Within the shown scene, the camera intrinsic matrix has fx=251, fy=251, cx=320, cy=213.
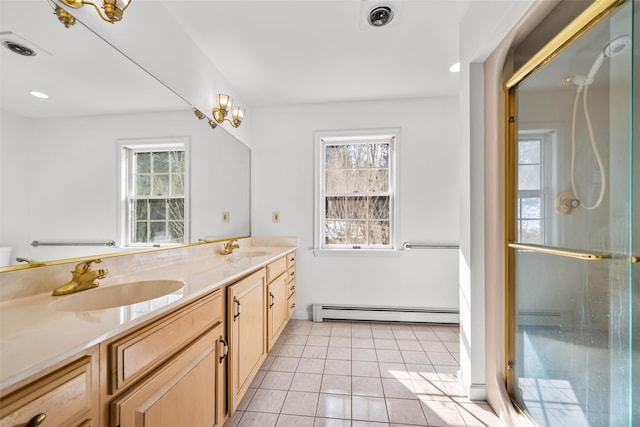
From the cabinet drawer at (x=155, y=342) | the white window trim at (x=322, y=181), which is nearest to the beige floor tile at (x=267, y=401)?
the cabinet drawer at (x=155, y=342)

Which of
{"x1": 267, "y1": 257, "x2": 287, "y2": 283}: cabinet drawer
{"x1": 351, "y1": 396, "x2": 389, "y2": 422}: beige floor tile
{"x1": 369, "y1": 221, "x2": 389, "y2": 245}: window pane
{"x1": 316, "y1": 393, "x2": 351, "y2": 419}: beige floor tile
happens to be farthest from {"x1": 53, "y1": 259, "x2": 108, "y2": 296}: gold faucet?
{"x1": 369, "y1": 221, "x2": 389, "y2": 245}: window pane

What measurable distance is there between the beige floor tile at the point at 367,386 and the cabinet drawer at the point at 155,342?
1.12 m

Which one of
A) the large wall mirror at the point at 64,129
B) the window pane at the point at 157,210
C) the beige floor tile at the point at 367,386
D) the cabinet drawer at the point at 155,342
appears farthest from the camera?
the beige floor tile at the point at 367,386

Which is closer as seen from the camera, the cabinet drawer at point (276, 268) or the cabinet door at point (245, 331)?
the cabinet door at point (245, 331)

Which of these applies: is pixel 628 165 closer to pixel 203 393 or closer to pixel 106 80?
pixel 203 393

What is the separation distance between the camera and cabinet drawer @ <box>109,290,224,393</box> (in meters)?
0.67

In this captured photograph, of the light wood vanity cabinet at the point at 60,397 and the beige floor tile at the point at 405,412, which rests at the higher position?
the light wood vanity cabinet at the point at 60,397

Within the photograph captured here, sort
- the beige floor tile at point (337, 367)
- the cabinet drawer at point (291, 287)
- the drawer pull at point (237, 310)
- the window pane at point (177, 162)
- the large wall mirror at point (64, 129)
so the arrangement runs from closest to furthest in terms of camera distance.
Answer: the large wall mirror at point (64, 129), the drawer pull at point (237, 310), the window pane at point (177, 162), the beige floor tile at point (337, 367), the cabinet drawer at point (291, 287)

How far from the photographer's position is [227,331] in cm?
124

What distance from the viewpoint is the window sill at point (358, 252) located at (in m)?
2.66

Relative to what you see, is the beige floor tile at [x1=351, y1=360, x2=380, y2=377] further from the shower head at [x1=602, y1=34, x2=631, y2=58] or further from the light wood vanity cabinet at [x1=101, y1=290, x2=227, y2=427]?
the shower head at [x1=602, y1=34, x2=631, y2=58]

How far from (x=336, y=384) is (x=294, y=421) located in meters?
0.40

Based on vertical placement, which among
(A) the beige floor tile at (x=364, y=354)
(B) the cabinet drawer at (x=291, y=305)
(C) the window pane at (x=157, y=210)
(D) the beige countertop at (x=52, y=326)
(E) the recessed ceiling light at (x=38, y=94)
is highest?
(E) the recessed ceiling light at (x=38, y=94)

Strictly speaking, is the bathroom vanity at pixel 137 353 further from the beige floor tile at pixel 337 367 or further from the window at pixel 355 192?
the window at pixel 355 192
